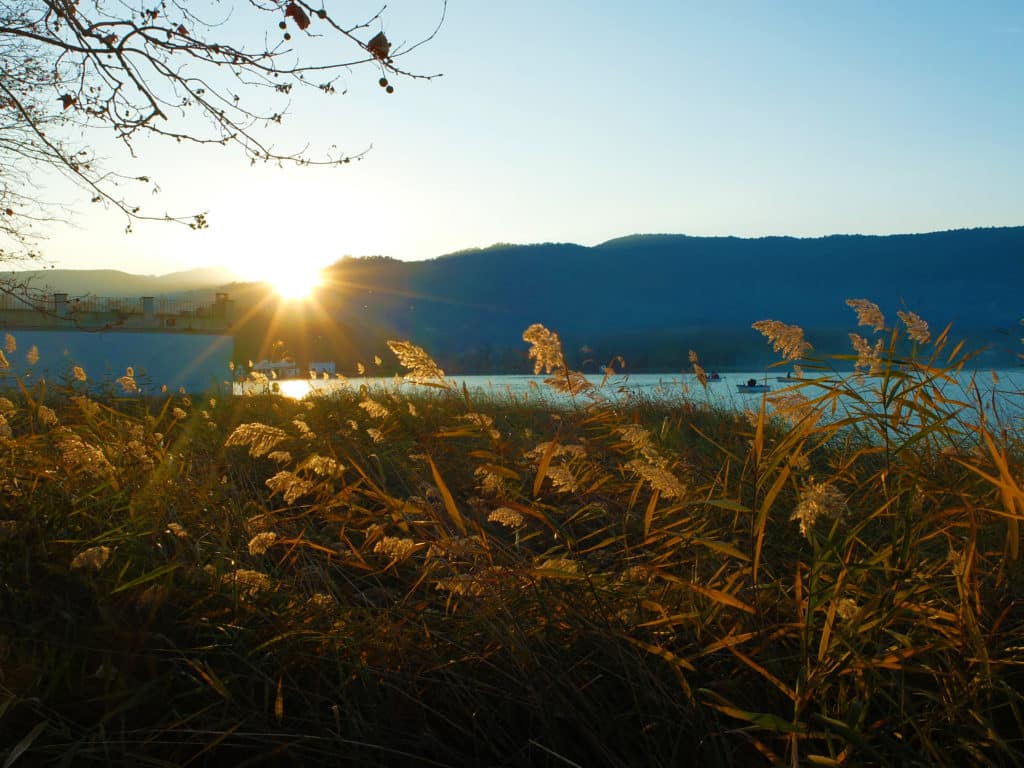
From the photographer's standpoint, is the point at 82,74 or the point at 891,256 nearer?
the point at 82,74

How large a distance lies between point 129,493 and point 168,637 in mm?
1004

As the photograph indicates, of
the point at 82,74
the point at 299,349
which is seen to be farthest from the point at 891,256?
the point at 82,74

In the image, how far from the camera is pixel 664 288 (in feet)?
428

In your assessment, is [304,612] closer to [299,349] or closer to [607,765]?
[607,765]

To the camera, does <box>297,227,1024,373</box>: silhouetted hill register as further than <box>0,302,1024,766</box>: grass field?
Yes

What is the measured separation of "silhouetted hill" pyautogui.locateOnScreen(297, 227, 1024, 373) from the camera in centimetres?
9875

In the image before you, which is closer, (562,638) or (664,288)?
(562,638)

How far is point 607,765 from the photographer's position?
1.61m

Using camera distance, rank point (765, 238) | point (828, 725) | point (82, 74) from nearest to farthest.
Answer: point (828, 725) < point (82, 74) < point (765, 238)

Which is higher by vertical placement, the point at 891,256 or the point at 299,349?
the point at 891,256

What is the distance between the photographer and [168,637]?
6.67 ft

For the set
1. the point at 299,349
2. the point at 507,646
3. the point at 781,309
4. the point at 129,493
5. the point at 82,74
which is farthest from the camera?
the point at 781,309

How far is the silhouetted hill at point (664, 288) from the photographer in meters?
98.8

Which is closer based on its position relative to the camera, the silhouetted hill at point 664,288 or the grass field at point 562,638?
the grass field at point 562,638
